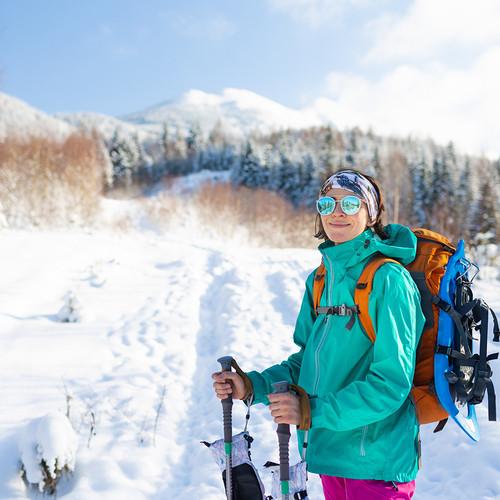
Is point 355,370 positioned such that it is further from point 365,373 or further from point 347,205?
point 347,205

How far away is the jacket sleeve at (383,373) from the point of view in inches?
50.3

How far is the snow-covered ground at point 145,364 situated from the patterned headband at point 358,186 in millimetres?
2344

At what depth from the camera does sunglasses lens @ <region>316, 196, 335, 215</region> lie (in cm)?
164

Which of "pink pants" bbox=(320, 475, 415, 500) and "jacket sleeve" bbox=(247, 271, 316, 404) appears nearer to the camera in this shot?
"pink pants" bbox=(320, 475, 415, 500)

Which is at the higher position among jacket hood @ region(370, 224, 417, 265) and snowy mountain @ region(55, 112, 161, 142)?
snowy mountain @ region(55, 112, 161, 142)

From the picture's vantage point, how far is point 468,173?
36.8 meters

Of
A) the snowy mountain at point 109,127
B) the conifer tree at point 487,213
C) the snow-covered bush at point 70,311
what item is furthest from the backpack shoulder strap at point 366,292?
the snowy mountain at point 109,127

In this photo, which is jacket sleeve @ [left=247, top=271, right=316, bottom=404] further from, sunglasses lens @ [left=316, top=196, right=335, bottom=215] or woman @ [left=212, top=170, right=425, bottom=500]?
sunglasses lens @ [left=316, top=196, right=335, bottom=215]

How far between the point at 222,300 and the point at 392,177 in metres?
38.9

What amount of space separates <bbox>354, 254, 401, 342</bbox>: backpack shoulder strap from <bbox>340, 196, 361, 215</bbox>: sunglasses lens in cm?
24

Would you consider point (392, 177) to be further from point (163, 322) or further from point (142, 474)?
point (142, 474)

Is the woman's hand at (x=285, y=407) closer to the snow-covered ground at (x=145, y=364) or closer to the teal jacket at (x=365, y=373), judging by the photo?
the teal jacket at (x=365, y=373)

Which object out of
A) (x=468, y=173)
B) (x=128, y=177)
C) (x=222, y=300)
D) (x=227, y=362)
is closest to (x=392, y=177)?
(x=468, y=173)

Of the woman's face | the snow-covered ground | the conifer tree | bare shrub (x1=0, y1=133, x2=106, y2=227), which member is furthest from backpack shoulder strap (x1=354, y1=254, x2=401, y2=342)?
the conifer tree
